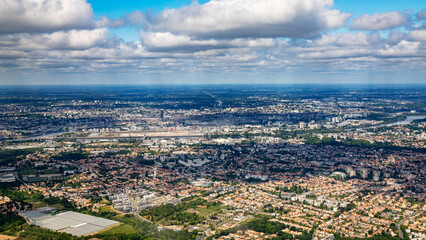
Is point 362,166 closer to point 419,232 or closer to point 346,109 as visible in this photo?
point 419,232

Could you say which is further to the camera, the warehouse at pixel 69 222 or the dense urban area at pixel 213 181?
the dense urban area at pixel 213 181

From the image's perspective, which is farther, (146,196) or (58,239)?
(146,196)

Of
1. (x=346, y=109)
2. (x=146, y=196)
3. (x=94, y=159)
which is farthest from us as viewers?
(x=346, y=109)

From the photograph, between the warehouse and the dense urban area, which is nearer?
the warehouse

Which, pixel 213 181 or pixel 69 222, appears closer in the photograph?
pixel 69 222

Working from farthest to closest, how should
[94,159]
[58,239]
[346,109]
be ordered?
[346,109] < [94,159] < [58,239]

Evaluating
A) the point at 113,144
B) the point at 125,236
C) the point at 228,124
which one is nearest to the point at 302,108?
the point at 228,124

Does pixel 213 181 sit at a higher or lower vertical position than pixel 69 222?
lower
